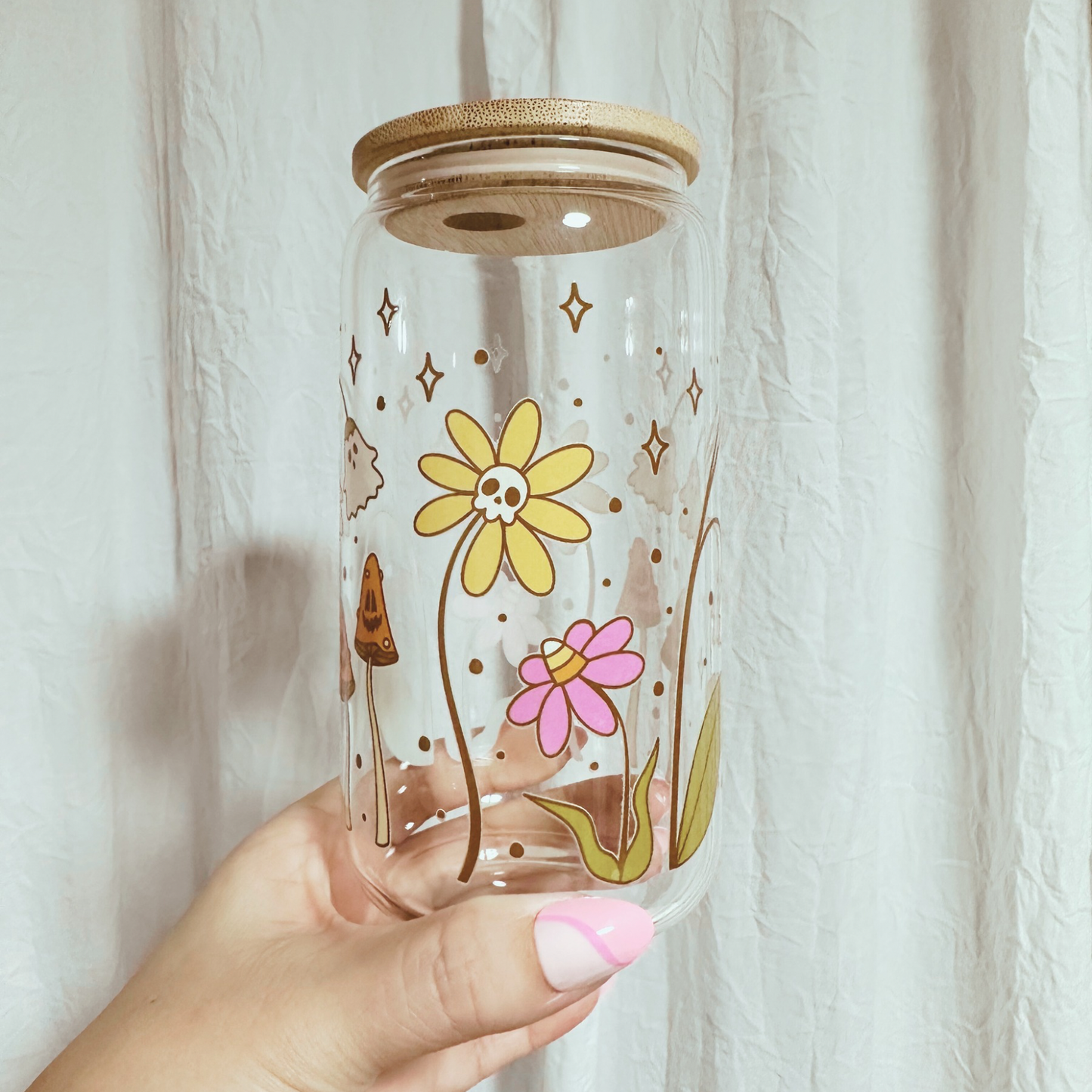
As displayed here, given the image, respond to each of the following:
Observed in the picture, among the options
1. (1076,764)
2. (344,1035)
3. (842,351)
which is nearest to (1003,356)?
(842,351)

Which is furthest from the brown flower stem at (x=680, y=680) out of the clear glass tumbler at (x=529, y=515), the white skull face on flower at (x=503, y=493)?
the white skull face on flower at (x=503, y=493)

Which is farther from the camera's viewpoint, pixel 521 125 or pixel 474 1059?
pixel 474 1059

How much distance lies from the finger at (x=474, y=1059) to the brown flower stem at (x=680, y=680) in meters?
0.16

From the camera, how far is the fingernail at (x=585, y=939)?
37 cm

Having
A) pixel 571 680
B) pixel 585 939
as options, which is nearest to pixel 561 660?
pixel 571 680

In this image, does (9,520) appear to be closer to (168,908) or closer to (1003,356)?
(168,908)

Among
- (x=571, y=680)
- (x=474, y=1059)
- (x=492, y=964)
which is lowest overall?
(x=474, y=1059)

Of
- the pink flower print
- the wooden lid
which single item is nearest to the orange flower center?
the pink flower print

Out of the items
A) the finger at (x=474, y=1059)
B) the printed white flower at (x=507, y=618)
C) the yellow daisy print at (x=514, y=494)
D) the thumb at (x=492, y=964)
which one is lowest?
the finger at (x=474, y=1059)

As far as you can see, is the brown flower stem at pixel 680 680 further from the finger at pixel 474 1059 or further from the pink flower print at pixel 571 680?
the finger at pixel 474 1059

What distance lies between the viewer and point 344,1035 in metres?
0.39

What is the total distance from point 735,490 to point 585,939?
14.3 inches

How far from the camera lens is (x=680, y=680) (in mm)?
442

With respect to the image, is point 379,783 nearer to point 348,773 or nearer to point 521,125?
point 348,773
